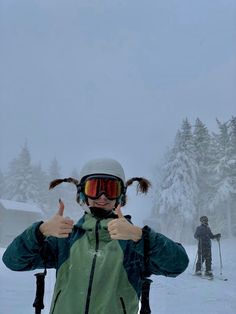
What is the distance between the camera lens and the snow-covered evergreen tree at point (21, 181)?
47.0 meters

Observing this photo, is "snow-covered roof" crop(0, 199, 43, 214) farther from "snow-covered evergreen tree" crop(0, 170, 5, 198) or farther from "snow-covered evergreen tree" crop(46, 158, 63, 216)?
"snow-covered evergreen tree" crop(46, 158, 63, 216)

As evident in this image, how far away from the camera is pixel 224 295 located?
11406 millimetres

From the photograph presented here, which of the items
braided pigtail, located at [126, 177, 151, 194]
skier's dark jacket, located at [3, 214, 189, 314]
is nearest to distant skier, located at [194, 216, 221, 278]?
braided pigtail, located at [126, 177, 151, 194]

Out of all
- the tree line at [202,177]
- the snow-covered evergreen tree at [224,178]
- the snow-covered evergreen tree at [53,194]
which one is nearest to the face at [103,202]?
the snow-covered evergreen tree at [224,178]

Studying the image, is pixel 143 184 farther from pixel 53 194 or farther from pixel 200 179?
pixel 53 194

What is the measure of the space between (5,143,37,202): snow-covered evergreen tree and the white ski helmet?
45.3m

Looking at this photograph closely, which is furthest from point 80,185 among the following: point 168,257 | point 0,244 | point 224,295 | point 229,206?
point 0,244

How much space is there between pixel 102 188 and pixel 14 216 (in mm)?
41740

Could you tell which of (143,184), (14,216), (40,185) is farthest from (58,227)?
(40,185)

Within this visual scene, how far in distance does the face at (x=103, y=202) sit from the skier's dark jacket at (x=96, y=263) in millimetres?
158

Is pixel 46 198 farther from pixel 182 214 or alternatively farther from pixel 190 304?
pixel 190 304

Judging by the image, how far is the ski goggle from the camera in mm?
2770

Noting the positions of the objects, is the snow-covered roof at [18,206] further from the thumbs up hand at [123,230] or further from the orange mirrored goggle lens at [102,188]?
the thumbs up hand at [123,230]

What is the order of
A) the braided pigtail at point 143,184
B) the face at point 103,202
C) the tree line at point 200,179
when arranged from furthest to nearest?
the tree line at point 200,179 < the braided pigtail at point 143,184 < the face at point 103,202
